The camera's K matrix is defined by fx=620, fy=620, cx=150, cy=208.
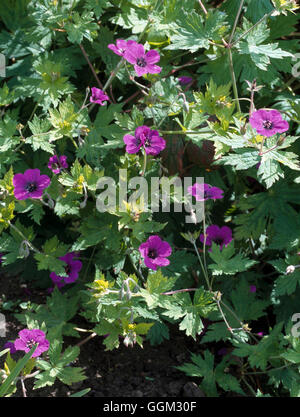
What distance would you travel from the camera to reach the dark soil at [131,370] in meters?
2.03

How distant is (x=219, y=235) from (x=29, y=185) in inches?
25.8

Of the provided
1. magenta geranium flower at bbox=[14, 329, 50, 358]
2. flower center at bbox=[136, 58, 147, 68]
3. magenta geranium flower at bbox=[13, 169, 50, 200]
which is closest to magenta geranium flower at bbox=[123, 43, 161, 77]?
flower center at bbox=[136, 58, 147, 68]

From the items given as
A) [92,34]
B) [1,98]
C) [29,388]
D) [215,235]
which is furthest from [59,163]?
[29,388]

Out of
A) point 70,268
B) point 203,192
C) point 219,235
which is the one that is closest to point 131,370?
point 70,268

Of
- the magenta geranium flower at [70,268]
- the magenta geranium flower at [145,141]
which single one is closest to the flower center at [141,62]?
the magenta geranium flower at [145,141]

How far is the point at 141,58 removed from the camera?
1875 millimetres

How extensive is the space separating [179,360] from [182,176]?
25.4 inches

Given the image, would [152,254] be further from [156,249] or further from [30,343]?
[30,343]

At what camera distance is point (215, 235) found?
2.10 meters

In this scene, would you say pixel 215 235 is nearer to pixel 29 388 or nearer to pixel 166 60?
pixel 166 60

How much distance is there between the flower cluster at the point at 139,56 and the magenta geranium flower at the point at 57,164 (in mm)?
372

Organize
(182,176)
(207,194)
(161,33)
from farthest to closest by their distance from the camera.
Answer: (182,176) < (161,33) < (207,194)

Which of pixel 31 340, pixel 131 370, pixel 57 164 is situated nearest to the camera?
pixel 31 340

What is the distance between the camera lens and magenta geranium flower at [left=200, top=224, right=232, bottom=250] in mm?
2090
